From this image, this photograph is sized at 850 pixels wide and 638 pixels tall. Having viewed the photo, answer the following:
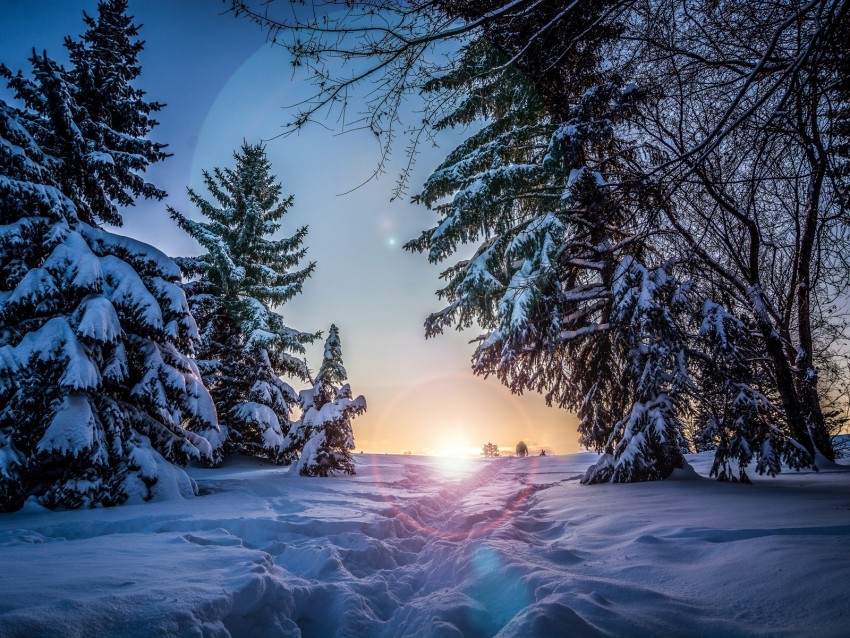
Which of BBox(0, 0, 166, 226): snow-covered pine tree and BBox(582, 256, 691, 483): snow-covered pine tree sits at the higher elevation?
BBox(0, 0, 166, 226): snow-covered pine tree

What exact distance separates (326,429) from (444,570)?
7.69 metres

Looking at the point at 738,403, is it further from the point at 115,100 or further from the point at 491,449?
the point at 491,449

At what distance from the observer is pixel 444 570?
2965 millimetres

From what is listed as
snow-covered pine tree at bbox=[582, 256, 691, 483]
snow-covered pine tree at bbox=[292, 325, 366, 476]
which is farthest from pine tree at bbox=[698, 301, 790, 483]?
snow-covered pine tree at bbox=[292, 325, 366, 476]

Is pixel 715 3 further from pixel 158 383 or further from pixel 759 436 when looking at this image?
pixel 158 383

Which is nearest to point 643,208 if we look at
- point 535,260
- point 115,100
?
point 535,260

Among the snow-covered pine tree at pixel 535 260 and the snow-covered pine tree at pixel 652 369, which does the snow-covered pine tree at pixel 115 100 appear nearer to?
the snow-covered pine tree at pixel 535 260

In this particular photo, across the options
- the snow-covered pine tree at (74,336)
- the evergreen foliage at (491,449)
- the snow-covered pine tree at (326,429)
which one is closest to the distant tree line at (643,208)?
the snow-covered pine tree at (326,429)

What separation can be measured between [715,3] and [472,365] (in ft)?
20.8

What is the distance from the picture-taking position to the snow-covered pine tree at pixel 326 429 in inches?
379

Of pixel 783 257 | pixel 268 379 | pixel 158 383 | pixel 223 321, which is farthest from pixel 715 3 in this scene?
pixel 223 321

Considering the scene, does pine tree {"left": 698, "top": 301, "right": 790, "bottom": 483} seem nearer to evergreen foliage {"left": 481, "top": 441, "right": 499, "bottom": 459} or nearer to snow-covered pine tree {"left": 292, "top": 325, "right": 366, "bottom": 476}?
snow-covered pine tree {"left": 292, "top": 325, "right": 366, "bottom": 476}

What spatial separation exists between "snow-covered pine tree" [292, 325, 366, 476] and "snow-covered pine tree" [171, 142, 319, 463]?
1665 millimetres

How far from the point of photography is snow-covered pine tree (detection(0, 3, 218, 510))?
5234 millimetres
